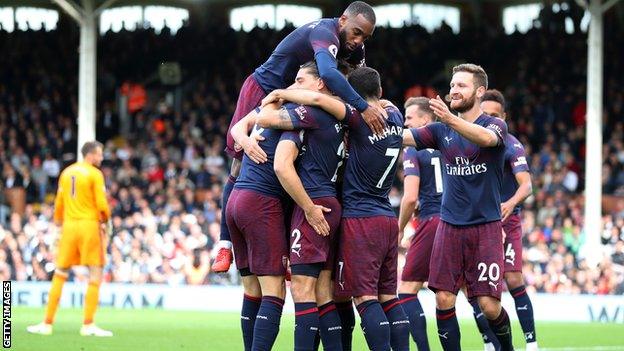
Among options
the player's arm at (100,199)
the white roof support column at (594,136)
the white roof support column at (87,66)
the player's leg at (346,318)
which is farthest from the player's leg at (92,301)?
the white roof support column at (594,136)

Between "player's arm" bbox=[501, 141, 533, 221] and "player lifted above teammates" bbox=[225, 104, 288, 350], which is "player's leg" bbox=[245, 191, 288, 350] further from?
"player's arm" bbox=[501, 141, 533, 221]

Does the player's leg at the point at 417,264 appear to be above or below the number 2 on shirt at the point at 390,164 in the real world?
below

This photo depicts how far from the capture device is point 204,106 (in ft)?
98.6

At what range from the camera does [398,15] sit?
35469mm

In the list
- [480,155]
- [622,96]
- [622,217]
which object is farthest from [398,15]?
[480,155]

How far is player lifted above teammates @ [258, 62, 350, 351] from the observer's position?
28.4 ft

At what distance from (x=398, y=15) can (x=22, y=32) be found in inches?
405

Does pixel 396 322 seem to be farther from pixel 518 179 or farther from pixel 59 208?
pixel 59 208

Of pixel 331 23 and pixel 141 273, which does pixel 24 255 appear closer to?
pixel 141 273

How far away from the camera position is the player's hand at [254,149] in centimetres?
888

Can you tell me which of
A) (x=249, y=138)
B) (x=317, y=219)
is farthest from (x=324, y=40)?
(x=317, y=219)

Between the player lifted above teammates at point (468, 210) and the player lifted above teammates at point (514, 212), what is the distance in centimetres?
140
